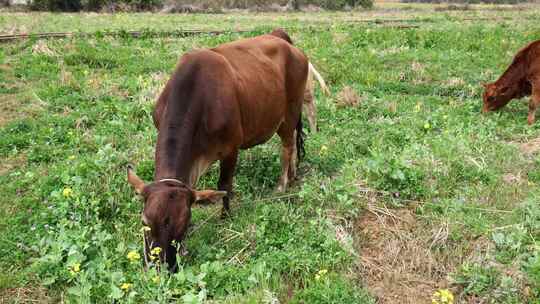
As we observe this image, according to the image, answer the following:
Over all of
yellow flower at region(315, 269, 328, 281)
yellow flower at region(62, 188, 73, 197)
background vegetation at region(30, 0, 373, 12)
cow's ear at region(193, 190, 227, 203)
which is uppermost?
background vegetation at region(30, 0, 373, 12)

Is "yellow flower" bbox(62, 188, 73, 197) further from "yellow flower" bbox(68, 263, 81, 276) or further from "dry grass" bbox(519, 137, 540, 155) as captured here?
"dry grass" bbox(519, 137, 540, 155)

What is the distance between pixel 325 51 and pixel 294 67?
6306mm

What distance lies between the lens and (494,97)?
373 inches

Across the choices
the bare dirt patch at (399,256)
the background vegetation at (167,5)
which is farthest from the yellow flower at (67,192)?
the background vegetation at (167,5)

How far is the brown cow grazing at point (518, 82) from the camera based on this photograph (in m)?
9.47

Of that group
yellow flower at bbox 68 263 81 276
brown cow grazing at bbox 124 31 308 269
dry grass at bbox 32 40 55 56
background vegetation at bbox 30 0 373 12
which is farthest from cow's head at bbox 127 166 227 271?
background vegetation at bbox 30 0 373 12

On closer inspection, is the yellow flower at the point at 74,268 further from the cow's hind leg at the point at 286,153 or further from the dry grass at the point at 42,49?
the dry grass at the point at 42,49

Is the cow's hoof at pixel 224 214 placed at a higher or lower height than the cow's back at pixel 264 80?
lower

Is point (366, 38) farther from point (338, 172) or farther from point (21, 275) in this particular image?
point (21, 275)

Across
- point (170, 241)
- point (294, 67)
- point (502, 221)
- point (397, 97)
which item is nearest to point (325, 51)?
point (397, 97)

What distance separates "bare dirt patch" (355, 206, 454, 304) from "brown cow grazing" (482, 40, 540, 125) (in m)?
5.11

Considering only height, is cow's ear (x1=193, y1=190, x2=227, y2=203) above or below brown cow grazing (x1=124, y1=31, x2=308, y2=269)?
below

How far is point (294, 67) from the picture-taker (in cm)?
691

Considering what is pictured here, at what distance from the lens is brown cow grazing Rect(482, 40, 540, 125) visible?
31.1 feet
